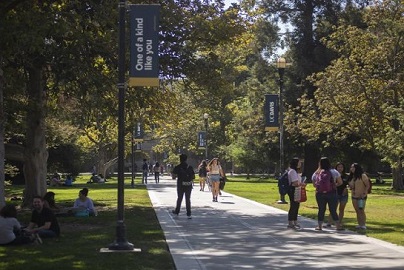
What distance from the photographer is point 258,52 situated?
53969 millimetres

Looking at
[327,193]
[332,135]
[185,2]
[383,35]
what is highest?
[383,35]

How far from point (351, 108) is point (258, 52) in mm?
16685

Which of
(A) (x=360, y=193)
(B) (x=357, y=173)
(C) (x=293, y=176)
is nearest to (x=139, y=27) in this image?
(C) (x=293, y=176)

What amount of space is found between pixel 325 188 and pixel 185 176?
15.4ft

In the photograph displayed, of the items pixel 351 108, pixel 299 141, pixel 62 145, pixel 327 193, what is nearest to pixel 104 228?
pixel 327 193

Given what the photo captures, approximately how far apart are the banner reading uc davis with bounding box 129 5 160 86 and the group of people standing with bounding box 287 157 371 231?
15.9 ft

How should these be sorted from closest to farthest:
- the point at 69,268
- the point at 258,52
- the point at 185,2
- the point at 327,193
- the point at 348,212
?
1. the point at 69,268
2. the point at 327,193
3. the point at 348,212
4. the point at 185,2
5. the point at 258,52

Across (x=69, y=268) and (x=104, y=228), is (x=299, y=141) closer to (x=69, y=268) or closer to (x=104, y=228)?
(x=104, y=228)

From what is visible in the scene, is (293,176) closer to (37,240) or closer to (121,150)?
(121,150)

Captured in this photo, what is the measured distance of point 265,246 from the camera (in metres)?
12.7

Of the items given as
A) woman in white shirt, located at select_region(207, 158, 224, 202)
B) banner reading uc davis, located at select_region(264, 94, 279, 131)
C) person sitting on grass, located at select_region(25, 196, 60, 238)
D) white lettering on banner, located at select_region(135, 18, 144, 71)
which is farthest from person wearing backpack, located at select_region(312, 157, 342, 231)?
banner reading uc davis, located at select_region(264, 94, 279, 131)

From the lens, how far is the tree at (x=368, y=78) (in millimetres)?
37719

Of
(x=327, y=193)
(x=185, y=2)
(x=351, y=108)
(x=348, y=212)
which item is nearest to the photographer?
(x=327, y=193)

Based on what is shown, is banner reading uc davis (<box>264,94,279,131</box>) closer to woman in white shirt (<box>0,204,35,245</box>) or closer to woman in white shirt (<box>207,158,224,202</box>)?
woman in white shirt (<box>207,158,224,202</box>)
